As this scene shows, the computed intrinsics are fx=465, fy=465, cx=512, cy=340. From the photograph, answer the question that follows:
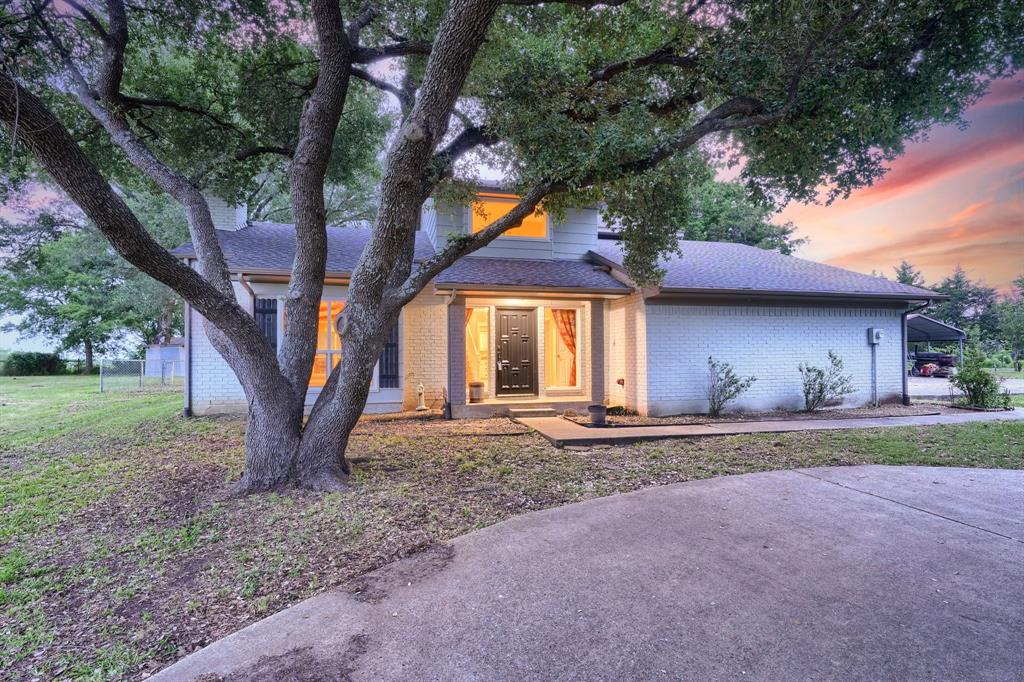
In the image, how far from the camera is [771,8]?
5.83 metres

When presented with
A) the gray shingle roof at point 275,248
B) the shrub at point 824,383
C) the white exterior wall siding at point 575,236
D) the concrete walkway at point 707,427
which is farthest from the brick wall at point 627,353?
the gray shingle roof at point 275,248

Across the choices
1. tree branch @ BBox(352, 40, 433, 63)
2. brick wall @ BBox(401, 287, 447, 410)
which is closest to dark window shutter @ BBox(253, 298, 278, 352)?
brick wall @ BBox(401, 287, 447, 410)

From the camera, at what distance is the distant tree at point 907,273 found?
38.5 metres

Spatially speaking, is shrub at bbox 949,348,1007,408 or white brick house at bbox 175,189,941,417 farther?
shrub at bbox 949,348,1007,408

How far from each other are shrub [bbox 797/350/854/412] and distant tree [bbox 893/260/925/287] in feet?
123

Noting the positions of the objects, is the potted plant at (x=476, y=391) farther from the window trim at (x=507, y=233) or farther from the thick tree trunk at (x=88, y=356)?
the thick tree trunk at (x=88, y=356)

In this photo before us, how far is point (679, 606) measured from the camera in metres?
2.61

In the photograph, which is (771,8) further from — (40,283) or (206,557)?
(40,283)

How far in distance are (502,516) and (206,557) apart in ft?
7.22

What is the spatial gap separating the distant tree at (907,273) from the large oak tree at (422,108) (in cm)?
4047

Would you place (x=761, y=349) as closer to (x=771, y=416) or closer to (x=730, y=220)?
(x=771, y=416)

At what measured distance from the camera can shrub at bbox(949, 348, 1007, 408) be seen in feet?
32.1

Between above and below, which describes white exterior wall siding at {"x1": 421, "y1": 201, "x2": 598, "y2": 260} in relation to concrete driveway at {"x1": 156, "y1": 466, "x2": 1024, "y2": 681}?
above

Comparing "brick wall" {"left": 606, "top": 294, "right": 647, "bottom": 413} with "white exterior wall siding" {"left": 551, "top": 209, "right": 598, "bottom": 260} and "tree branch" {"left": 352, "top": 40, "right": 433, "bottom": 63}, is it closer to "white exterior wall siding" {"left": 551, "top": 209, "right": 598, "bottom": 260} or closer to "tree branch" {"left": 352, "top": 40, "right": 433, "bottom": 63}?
"white exterior wall siding" {"left": 551, "top": 209, "right": 598, "bottom": 260}
